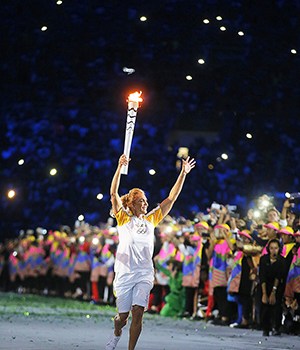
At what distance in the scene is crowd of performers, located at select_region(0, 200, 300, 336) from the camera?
1697cm

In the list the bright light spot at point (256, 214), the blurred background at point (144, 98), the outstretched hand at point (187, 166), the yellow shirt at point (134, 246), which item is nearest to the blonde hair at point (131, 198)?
the yellow shirt at point (134, 246)

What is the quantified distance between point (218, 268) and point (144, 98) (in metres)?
17.7

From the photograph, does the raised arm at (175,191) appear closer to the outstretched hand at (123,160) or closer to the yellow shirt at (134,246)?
the yellow shirt at (134,246)

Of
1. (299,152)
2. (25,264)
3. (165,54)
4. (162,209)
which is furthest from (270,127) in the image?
(162,209)

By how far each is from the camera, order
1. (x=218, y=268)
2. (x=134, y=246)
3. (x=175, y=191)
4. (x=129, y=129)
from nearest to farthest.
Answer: (x=134, y=246) < (x=129, y=129) < (x=175, y=191) < (x=218, y=268)

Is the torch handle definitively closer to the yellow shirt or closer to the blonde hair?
the blonde hair

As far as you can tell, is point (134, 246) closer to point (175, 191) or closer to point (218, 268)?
point (175, 191)

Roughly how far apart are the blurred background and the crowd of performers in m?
2.73

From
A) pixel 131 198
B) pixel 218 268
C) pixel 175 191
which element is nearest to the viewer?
pixel 131 198

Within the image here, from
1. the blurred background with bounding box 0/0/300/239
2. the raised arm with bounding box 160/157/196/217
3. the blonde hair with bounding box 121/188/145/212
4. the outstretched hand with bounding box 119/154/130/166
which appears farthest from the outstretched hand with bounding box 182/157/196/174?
the blurred background with bounding box 0/0/300/239

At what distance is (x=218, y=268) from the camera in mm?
20000

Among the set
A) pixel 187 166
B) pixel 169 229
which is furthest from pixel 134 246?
pixel 169 229

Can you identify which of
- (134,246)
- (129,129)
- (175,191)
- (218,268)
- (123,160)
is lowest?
(134,246)

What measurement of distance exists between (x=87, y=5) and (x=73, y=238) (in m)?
7.45
